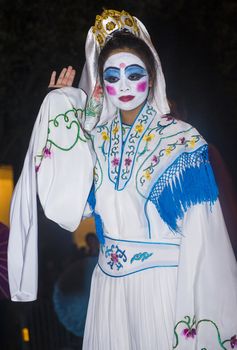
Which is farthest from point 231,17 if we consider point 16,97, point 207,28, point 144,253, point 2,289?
point 144,253

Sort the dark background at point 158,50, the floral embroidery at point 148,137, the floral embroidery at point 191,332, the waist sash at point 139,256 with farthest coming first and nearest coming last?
the dark background at point 158,50 < the floral embroidery at point 148,137 < the waist sash at point 139,256 < the floral embroidery at point 191,332

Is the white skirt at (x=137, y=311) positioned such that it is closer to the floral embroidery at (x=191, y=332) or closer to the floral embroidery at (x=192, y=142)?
the floral embroidery at (x=191, y=332)

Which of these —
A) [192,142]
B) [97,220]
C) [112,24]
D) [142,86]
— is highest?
[112,24]

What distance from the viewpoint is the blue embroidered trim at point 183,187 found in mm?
2766

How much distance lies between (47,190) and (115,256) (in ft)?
1.28

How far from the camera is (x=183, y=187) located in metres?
2.79

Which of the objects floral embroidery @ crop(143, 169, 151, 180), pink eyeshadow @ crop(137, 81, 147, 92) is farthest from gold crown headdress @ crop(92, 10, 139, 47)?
floral embroidery @ crop(143, 169, 151, 180)

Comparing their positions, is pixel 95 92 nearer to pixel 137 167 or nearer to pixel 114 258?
pixel 137 167

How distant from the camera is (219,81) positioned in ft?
23.4

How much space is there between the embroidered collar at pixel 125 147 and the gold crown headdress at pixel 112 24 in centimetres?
33

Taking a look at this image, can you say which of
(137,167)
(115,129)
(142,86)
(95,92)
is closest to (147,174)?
(137,167)

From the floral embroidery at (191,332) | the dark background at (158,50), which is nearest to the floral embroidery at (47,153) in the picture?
the floral embroidery at (191,332)

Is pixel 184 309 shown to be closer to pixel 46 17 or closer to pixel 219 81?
pixel 46 17

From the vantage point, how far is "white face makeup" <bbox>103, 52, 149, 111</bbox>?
294cm
